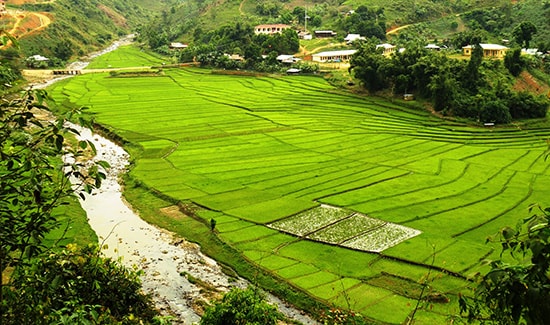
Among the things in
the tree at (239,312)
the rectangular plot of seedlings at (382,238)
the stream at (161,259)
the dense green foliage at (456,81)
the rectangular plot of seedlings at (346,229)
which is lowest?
the stream at (161,259)

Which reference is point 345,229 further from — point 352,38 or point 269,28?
point 269,28

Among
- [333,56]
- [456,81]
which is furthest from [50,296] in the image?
[333,56]

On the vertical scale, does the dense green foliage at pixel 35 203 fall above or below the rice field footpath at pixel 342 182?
above

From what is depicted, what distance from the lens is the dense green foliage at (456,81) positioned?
49.5 m

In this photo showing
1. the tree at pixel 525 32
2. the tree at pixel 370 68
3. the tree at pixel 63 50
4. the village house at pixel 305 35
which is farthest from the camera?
the village house at pixel 305 35

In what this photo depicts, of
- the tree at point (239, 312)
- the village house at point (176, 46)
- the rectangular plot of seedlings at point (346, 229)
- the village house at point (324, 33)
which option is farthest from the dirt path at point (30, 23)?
the tree at point (239, 312)

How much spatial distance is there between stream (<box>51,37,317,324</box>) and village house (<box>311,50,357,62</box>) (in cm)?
5487

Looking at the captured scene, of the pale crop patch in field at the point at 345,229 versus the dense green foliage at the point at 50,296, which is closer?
the dense green foliage at the point at 50,296

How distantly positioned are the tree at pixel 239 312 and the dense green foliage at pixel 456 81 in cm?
4088

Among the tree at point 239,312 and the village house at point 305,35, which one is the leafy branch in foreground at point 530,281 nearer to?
the tree at point 239,312

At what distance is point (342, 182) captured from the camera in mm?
32375

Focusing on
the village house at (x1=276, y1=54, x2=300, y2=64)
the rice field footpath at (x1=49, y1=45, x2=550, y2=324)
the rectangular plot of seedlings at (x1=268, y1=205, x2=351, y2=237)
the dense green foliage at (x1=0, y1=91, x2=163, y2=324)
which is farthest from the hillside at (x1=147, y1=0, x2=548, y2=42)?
the dense green foliage at (x1=0, y1=91, x2=163, y2=324)

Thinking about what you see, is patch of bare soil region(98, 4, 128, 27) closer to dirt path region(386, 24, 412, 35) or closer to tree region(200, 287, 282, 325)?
dirt path region(386, 24, 412, 35)

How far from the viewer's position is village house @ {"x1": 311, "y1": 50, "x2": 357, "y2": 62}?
79938mm
